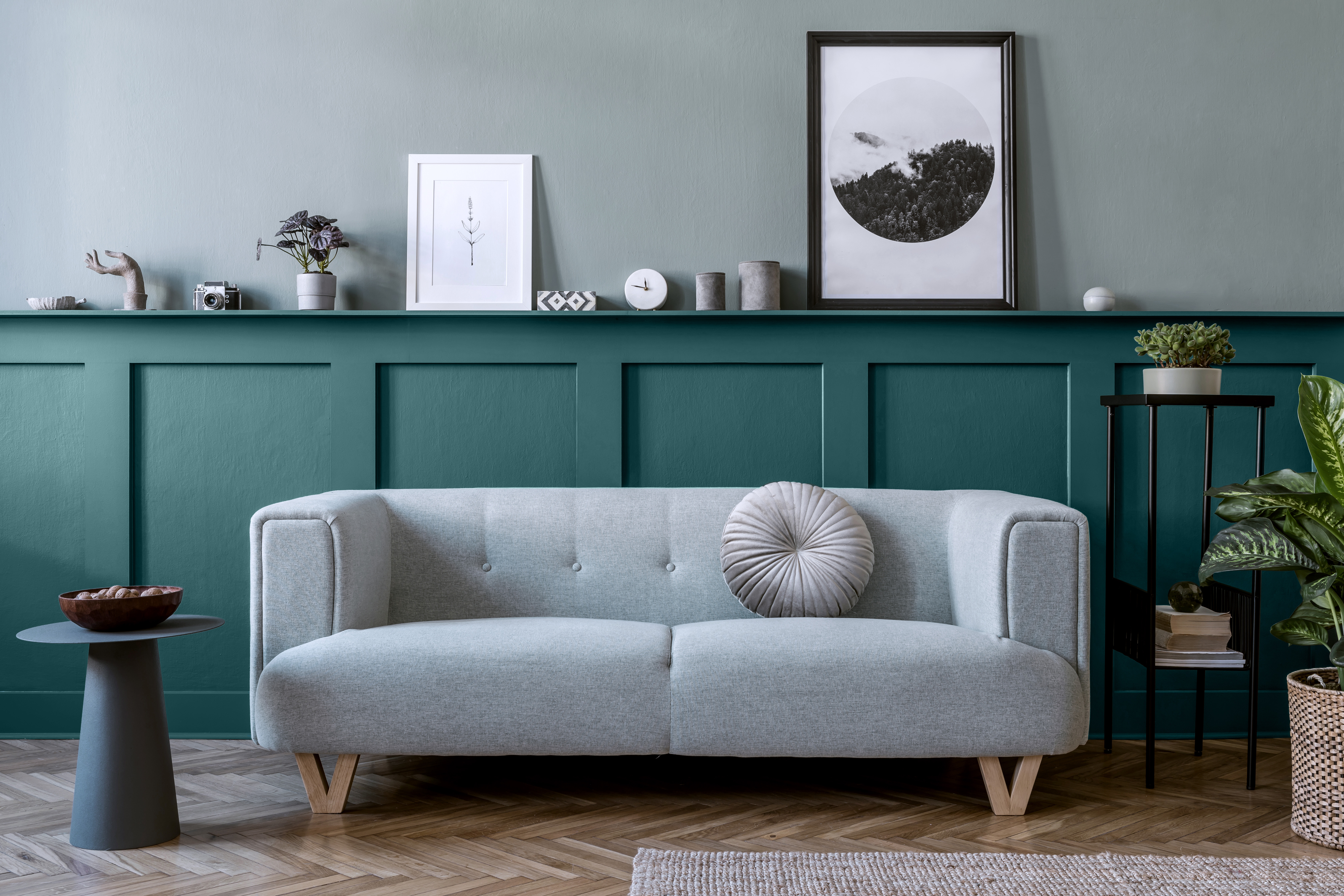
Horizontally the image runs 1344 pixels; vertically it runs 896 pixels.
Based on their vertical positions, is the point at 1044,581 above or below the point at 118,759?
above

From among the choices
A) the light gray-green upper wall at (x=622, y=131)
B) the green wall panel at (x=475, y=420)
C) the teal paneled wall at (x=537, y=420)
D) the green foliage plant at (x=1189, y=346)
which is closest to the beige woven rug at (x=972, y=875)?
the teal paneled wall at (x=537, y=420)

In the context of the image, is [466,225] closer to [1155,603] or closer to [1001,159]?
[1001,159]

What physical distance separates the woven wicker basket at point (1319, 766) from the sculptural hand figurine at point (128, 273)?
10.8 ft

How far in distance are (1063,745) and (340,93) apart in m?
2.79

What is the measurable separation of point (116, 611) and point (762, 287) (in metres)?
→ 1.92

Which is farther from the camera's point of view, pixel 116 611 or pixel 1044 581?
pixel 1044 581

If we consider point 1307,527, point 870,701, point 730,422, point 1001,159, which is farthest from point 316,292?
point 1307,527

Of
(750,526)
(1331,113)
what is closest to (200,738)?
(750,526)

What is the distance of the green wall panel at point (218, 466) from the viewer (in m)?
3.06

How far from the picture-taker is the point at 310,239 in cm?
301

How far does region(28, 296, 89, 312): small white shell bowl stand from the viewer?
3.03m

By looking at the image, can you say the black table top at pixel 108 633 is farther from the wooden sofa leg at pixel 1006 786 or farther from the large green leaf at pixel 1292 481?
the large green leaf at pixel 1292 481

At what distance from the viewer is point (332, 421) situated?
3.07 metres

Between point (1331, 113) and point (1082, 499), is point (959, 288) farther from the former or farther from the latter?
point (1331, 113)
